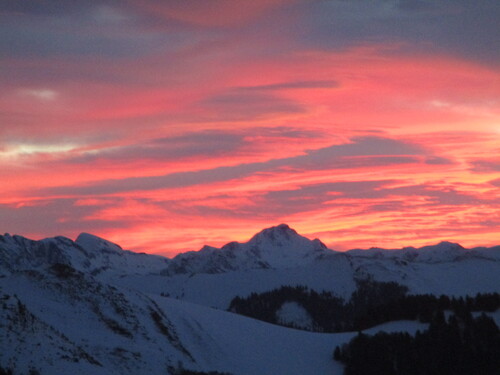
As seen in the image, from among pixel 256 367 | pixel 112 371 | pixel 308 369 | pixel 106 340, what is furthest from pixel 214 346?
pixel 112 371

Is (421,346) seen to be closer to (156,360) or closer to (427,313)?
(427,313)

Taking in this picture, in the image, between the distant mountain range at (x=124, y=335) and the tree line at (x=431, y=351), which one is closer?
the distant mountain range at (x=124, y=335)

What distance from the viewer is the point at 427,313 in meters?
107

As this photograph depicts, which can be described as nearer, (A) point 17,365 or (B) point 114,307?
(A) point 17,365

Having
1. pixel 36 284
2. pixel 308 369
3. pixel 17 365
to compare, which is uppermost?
pixel 36 284

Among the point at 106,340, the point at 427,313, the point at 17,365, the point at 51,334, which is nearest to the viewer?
the point at 17,365

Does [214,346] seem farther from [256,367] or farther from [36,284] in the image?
[36,284]

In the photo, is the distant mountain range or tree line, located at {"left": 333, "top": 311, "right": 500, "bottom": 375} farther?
tree line, located at {"left": 333, "top": 311, "right": 500, "bottom": 375}

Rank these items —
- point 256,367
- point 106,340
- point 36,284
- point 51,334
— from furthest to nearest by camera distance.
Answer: point 256,367
point 36,284
point 106,340
point 51,334

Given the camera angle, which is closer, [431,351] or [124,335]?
[124,335]

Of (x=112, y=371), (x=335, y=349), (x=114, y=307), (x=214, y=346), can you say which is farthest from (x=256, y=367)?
A: (x=112, y=371)

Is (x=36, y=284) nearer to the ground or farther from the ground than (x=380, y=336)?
farther from the ground

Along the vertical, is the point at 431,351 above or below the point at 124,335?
below

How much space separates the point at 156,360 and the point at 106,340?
620 cm
